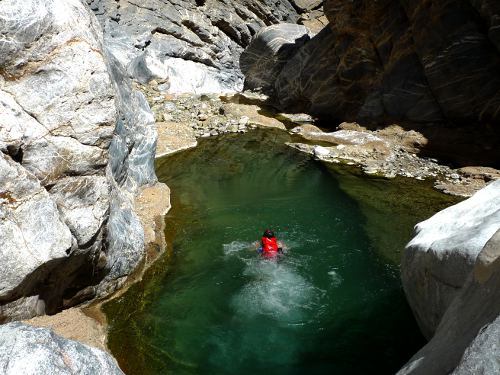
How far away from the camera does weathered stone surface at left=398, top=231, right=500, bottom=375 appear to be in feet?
12.3

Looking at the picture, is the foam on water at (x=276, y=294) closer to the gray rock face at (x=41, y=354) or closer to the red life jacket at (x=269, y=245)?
the red life jacket at (x=269, y=245)

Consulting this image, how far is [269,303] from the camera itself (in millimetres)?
10570

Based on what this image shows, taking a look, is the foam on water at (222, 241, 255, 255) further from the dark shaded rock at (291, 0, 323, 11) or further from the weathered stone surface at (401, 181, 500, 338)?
the dark shaded rock at (291, 0, 323, 11)

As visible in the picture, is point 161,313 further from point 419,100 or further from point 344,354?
point 419,100

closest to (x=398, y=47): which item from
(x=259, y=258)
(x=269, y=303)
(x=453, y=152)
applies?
(x=453, y=152)

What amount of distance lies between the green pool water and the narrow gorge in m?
0.05

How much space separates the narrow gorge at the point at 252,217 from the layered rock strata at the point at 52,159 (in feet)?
0.11

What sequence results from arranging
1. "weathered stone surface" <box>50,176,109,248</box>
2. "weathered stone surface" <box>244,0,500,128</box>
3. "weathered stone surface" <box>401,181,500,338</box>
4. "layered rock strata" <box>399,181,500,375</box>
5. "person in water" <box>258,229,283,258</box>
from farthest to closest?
"weathered stone surface" <box>244,0,500,128</box>, "person in water" <box>258,229,283,258</box>, "weathered stone surface" <box>50,176,109,248</box>, "weathered stone surface" <box>401,181,500,338</box>, "layered rock strata" <box>399,181,500,375</box>

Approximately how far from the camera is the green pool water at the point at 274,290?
9055 mm

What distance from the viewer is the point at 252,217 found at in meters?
15.5

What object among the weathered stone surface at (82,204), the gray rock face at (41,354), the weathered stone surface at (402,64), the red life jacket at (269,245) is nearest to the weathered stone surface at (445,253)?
the red life jacket at (269,245)

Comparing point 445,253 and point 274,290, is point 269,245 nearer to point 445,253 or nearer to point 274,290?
point 274,290

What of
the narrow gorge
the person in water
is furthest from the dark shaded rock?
the person in water

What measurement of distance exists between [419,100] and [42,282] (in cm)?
2182
